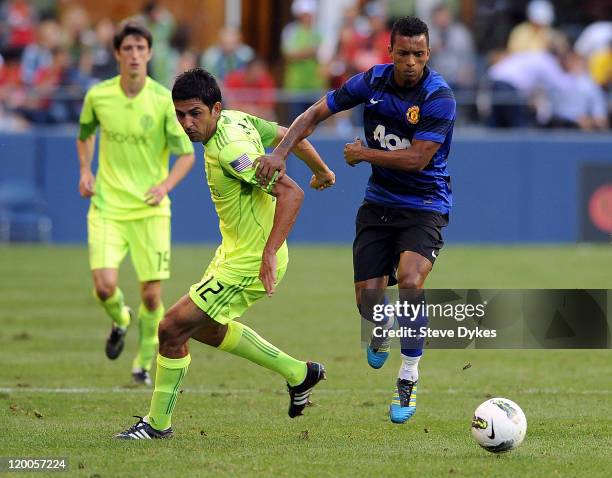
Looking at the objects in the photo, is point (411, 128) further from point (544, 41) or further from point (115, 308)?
point (544, 41)

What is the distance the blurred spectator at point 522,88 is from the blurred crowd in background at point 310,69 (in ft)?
0.06

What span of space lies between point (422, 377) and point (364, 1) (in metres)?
18.0

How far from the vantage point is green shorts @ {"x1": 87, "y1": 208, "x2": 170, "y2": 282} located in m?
10.9

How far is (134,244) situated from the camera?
Result: 36.1 feet

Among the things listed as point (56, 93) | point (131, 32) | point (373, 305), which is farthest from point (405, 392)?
point (56, 93)

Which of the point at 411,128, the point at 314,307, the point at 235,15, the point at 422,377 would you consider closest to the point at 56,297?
the point at 314,307

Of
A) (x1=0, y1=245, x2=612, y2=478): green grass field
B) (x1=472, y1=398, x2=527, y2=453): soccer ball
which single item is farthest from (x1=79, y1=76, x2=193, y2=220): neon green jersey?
(x1=472, y1=398, x2=527, y2=453): soccer ball

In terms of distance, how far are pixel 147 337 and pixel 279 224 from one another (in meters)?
3.39

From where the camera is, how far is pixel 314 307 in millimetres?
15547

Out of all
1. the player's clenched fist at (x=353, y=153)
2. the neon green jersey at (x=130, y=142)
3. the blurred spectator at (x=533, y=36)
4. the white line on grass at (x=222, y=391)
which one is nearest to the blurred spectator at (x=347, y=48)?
the blurred spectator at (x=533, y=36)

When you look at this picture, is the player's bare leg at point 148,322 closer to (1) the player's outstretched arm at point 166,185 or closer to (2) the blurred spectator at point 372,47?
(1) the player's outstretched arm at point 166,185

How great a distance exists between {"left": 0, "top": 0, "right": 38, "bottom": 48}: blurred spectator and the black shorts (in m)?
15.3

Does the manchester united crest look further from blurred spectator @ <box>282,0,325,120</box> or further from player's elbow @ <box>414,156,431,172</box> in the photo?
blurred spectator @ <box>282,0,325,120</box>

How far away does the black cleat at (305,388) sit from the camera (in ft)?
28.1
